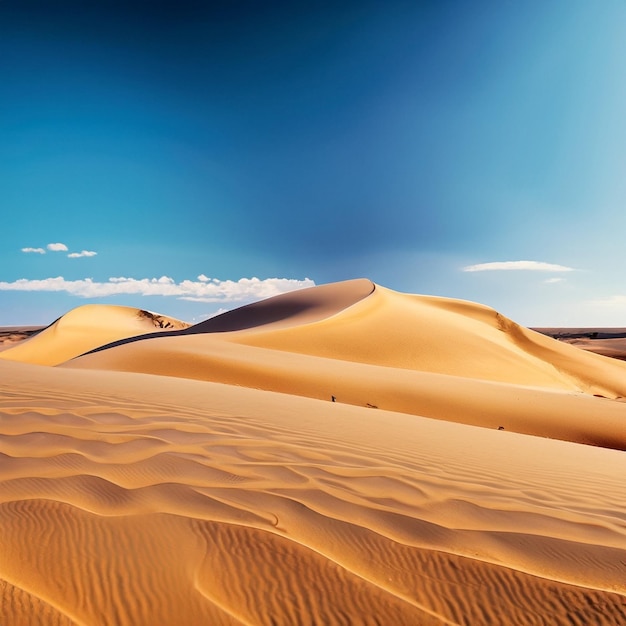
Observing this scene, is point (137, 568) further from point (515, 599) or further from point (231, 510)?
point (515, 599)

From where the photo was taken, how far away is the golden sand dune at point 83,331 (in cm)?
2989

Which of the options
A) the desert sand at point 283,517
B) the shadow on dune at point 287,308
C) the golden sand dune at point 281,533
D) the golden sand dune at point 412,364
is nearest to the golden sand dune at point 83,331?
the shadow on dune at point 287,308

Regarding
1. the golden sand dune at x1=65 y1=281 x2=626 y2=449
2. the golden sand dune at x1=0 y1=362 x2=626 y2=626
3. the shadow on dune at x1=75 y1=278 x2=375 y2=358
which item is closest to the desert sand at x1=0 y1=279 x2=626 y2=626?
the golden sand dune at x1=0 y1=362 x2=626 y2=626

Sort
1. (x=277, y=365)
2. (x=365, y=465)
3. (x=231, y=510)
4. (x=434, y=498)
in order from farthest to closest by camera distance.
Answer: (x=277, y=365) → (x=365, y=465) → (x=434, y=498) → (x=231, y=510)

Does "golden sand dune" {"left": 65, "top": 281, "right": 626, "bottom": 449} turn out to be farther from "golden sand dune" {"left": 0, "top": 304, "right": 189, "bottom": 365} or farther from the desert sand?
"golden sand dune" {"left": 0, "top": 304, "right": 189, "bottom": 365}

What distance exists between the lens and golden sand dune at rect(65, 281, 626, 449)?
361 inches

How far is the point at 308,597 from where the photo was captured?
1474mm

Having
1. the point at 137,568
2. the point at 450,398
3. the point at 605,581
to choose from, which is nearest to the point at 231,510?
the point at 137,568

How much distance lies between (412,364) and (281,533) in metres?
15.3

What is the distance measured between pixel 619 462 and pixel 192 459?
15.9 ft

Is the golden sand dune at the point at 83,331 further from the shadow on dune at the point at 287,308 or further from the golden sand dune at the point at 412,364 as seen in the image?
the golden sand dune at the point at 412,364

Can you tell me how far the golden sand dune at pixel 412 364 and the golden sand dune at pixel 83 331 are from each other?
11827 mm

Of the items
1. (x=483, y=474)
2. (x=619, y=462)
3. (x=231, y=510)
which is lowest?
(x=619, y=462)

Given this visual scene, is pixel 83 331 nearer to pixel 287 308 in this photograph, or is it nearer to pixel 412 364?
pixel 287 308
